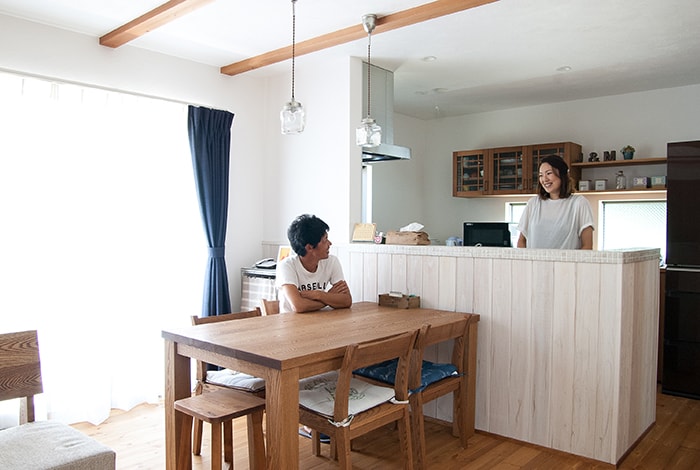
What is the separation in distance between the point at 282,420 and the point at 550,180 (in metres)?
2.21

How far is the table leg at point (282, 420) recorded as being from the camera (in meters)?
2.04

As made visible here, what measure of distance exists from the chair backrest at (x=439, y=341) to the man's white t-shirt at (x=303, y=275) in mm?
782

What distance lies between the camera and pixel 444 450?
9.82 feet

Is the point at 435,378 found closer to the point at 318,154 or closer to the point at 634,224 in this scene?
the point at 318,154

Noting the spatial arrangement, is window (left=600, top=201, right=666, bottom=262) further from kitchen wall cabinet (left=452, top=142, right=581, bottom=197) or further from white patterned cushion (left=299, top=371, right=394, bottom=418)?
white patterned cushion (left=299, top=371, right=394, bottom=418)

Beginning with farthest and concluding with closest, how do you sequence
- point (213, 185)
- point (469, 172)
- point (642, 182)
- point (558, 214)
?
point (469, 172) → point (642, 182) → point (213, 185) → point (558, 214)

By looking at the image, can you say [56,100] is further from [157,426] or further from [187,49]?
[157,426]

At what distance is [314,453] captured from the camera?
2.94 m

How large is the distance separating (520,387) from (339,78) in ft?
8.32

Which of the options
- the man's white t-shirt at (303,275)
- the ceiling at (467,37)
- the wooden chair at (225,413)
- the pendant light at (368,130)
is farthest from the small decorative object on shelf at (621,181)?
the wooden chair at (225,413)

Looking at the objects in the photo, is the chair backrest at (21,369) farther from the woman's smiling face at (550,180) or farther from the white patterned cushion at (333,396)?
the woman's smiling face at (550,180)

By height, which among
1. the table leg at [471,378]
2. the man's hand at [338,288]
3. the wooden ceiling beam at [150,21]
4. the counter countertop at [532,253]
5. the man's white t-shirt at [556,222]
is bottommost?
the table leg at [471,378]

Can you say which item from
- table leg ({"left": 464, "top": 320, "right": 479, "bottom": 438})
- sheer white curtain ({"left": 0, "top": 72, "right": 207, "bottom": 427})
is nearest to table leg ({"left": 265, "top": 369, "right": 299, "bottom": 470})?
table leg ({"left": 464, "top": 320, "right": 479, "bottom": 438})

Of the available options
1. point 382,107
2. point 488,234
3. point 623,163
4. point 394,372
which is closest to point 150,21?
point 382,107
